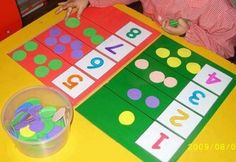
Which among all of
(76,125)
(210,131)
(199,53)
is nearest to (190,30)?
(199,53)

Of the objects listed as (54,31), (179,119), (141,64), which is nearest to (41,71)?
(54,31)

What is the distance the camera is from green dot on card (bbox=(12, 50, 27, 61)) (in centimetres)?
81

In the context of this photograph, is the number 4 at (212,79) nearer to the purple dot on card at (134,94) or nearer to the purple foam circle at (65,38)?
the purple dot on card at (134,94)

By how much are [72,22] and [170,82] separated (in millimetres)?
343

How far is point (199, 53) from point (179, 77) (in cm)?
11

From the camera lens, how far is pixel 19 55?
0.82 meters

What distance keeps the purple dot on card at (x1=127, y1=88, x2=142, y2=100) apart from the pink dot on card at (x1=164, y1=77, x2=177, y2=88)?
7cm

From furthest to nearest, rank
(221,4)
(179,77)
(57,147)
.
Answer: (221,4) < (179,77) < (57,147)

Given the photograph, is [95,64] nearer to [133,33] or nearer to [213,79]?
[133,33]

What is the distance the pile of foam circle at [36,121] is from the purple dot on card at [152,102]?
197mm

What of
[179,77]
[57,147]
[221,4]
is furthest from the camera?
[221,4]

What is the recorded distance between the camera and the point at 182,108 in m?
0.73

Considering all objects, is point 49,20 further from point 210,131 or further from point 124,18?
point 210,131

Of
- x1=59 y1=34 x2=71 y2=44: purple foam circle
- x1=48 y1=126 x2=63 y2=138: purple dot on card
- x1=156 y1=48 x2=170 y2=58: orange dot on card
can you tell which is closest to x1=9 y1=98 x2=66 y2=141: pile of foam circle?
x1=48 y1=126 x2=63 y2=138: purple dot on card
